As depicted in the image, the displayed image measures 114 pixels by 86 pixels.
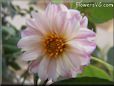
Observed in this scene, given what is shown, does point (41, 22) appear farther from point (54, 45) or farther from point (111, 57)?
point (111, 57)

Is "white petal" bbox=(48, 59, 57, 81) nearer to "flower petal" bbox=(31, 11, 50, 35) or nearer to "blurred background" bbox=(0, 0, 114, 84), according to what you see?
"flower petal" bbox=(31, 11, 50, 35)

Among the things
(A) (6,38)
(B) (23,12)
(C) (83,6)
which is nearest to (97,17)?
(C) (83,6)

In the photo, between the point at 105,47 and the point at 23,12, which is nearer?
the point at 105,47

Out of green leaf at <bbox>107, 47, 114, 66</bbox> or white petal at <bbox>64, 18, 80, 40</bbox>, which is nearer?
white petal at <bbox>64, 18, 80, 40</bbox>

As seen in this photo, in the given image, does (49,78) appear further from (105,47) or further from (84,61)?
(105,47)

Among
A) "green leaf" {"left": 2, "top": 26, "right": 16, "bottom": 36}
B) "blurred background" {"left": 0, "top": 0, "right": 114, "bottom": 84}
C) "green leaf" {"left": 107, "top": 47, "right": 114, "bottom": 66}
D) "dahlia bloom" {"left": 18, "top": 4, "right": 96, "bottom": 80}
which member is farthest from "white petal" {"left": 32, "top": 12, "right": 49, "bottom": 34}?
"green leaf" {"left": 2, "top": 26, "right": 16, "bottom": 36}

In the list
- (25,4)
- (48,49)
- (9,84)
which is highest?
(25,4)

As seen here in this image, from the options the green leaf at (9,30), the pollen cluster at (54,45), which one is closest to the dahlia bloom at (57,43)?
the pollen cluster at (54,45)
